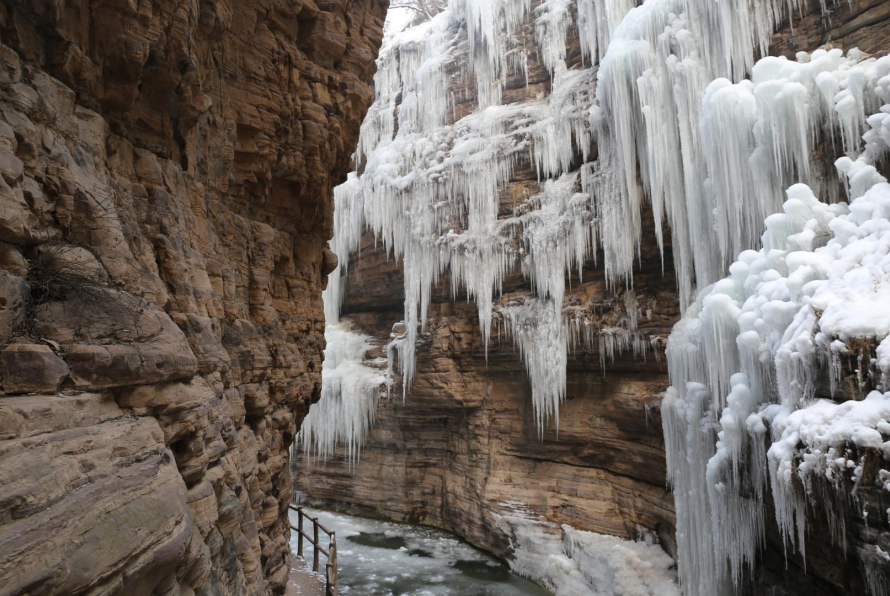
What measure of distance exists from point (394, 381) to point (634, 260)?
7512 millimetres

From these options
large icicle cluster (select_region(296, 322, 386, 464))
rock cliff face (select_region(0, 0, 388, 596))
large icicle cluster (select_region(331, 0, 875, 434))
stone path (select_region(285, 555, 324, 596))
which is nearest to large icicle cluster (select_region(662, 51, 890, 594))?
large icicle cluster (select_region(331, 0, 875, 434))

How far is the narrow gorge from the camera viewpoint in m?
2.80

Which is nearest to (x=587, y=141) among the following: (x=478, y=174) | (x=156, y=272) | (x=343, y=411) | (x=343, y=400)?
(x=478, y=174)

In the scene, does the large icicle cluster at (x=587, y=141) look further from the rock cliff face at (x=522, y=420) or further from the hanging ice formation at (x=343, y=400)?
the hanging ice formation at (x=343, y=400)

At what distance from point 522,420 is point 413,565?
13.6 ft

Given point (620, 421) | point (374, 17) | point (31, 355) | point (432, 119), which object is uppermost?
point (432, 119)

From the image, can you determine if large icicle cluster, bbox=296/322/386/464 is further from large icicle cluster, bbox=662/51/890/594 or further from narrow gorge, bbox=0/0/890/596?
large icicle cluster, bbox=662/51/890/594

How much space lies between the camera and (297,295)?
7.65 m

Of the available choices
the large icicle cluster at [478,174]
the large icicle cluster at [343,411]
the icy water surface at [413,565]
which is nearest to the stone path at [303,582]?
the icy water surface at [413,565]

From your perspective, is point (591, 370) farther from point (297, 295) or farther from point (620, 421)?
point (297, 295)

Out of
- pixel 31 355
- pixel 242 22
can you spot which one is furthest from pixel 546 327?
pixel 31 355

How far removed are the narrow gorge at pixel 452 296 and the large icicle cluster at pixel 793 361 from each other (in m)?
0.04

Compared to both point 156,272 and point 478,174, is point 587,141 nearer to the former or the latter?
point 478,174

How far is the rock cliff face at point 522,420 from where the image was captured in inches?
431
